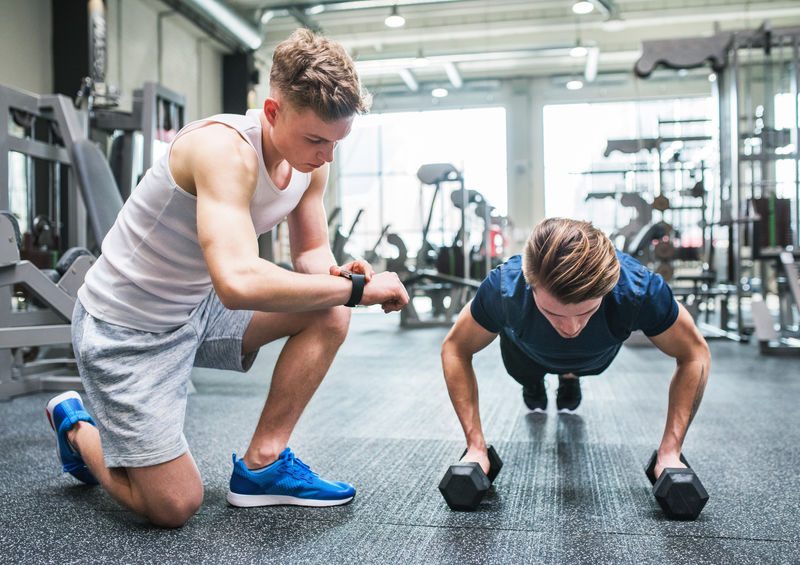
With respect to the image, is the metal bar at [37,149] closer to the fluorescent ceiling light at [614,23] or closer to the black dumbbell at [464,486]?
the black dumbbell at [464,486]

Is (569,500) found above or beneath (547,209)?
beneath

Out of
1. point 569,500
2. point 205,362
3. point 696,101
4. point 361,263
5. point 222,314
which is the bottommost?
point 569,500

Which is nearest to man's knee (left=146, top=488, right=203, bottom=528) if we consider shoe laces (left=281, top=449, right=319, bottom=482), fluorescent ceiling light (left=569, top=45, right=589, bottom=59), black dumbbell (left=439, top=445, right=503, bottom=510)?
shoe laces (left=281, top=449, right=319, bottom=482)

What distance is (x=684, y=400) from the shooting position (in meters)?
1.50

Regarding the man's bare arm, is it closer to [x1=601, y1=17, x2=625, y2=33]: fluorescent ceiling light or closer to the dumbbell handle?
the dumbbell handle

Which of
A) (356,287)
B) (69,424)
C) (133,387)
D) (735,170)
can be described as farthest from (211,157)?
(735,170)

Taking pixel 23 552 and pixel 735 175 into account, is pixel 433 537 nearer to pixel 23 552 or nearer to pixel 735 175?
pixel 23 552

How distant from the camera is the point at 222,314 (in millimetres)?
1525

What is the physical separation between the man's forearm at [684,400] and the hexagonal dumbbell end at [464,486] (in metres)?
0.41

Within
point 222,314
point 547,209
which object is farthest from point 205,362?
point 547,209

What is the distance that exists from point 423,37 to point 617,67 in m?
3.16

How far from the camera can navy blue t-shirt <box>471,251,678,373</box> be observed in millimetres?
1413

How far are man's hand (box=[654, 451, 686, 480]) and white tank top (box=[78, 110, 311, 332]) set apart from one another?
36.7 inches

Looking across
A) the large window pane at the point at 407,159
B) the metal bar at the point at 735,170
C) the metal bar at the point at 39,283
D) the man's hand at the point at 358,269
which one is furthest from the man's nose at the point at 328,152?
the large window pane at the point at 407,159
